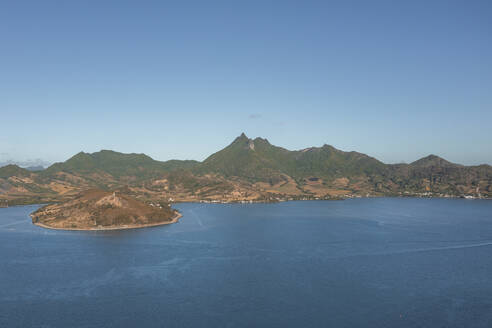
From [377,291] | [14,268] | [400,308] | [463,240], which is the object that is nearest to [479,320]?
[400,308]

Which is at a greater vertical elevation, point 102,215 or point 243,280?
point 102,215

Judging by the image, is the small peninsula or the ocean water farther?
Result: the small peninsula

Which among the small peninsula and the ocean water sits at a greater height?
the small peninsula

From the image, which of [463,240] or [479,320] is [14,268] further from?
[463,240]

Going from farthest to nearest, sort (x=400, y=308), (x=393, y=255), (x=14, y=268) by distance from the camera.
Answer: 1. (x=393, y=255)
2. (x=14, y=268)
3. (x=400, y=308)

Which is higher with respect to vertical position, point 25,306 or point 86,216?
point 86,216
